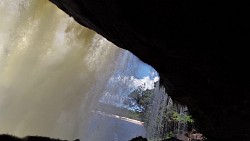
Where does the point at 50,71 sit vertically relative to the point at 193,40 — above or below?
above

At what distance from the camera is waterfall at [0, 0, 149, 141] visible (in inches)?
503

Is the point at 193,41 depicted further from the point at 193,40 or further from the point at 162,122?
the point at 162,122

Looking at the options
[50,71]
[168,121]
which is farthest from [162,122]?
[50,71]

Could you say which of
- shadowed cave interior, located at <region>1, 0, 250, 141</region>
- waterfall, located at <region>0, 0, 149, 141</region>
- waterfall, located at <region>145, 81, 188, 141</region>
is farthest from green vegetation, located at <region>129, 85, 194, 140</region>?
shadowed cave interior, located at <region>1, 0, 250, 141</region>

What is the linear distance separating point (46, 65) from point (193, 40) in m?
9.80

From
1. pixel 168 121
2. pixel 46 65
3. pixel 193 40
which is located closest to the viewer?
pixel 193 40

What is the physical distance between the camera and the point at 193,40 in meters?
4.22

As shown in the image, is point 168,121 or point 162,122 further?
point 168,121

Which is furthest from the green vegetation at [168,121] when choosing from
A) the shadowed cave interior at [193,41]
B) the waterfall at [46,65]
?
the shadowed cave interior at [193,41]

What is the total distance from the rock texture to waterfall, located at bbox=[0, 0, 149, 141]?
7.88 m

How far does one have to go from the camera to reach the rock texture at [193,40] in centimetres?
385

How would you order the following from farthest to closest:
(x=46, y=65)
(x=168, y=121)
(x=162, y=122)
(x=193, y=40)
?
(x=168, y=121), (x=162, y=122), (x=46, y=65), (x=193, y=40)

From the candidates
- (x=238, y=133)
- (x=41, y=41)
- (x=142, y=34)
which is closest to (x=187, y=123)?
(x=41, y=41)

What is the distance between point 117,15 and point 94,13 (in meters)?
0.49
